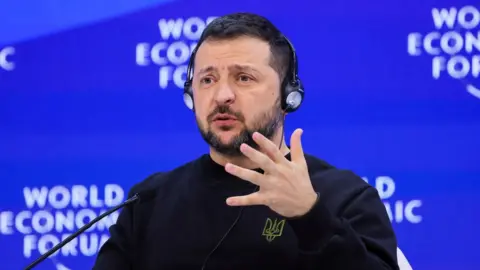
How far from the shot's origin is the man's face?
1.66 meters

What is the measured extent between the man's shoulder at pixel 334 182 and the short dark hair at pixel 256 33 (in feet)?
0.78

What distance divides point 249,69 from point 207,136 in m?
0.18

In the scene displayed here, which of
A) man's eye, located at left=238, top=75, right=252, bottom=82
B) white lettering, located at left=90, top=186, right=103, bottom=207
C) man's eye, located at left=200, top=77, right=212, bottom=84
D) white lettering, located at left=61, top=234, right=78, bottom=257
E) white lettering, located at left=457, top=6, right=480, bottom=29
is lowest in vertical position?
white lettering, located at left=61, top=234, right=78, bottom=257

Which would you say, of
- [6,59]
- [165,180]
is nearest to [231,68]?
[165,180]

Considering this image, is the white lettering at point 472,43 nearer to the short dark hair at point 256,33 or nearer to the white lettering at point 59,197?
the short dark hair at point 256,33

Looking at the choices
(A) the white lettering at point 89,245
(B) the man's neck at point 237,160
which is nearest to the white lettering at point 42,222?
(A) the white lettering at point 89,245

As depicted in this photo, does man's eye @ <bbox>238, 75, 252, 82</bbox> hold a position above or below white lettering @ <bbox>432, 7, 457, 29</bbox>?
below

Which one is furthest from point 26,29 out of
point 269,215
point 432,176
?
point 432,176

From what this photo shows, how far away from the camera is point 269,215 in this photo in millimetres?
1653

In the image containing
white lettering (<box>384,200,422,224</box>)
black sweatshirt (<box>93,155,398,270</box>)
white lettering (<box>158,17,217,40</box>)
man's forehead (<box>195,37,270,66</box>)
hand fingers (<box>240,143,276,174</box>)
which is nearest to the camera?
hand fingers (<box>240,143,276,174</box>)

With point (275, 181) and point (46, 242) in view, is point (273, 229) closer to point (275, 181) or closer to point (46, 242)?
point (275, 181)

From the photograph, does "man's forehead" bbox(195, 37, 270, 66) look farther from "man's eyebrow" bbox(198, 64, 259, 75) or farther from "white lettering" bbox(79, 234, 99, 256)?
"white lettering" bbox(79, 234, 99, 256)

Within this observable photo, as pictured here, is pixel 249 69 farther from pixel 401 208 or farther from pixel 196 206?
pixel 401 208

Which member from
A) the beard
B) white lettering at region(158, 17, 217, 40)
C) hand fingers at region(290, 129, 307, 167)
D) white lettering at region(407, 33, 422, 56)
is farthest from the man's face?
white lettering at region(407, 33, 422, 56)
